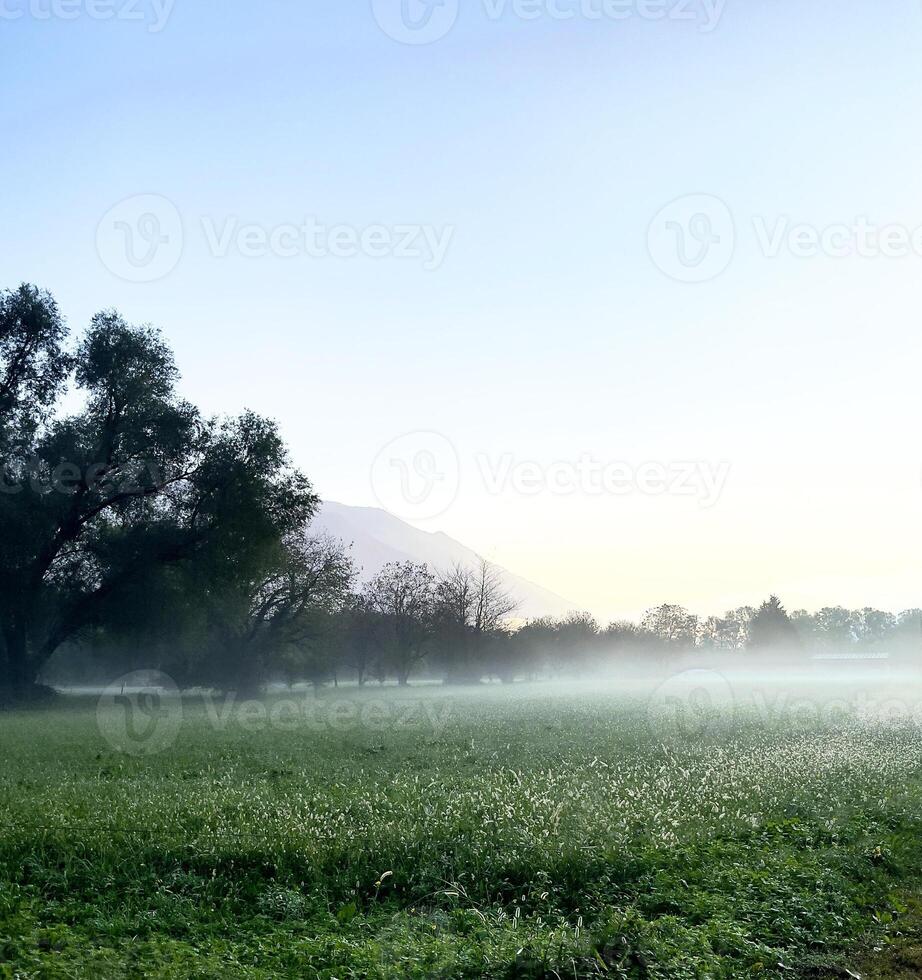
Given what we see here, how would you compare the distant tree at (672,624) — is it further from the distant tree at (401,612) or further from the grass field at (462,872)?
the grass field at (462,872)

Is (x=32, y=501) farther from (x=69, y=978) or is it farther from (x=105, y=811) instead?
(x=69, y=978)

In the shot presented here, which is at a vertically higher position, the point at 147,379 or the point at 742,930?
the point at 147,379

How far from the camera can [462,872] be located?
961cm

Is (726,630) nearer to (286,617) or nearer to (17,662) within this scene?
(286,617)

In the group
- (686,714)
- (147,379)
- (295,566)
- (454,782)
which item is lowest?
(686,714)

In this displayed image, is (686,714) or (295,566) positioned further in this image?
(295,566)

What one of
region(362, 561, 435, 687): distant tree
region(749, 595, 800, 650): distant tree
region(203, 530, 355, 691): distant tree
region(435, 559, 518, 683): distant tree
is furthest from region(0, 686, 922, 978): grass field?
region(749, 595, 800, 650): distant tree

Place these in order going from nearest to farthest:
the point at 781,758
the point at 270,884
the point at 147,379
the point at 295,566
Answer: the point at 270,884 → the point at 781,758 → the point at 147,379 → the point at 295,566

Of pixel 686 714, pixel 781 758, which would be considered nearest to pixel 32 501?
pixel 686 714

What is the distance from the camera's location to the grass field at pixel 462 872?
742 centimetres

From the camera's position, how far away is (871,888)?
32.2ft

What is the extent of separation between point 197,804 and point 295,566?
198 feet

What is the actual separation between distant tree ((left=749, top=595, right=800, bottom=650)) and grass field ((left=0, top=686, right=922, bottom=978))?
425 feet

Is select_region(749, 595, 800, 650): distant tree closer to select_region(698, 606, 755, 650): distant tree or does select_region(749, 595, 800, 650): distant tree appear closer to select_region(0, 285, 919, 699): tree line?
select_region(698, 606, 755, 650): distant tree
